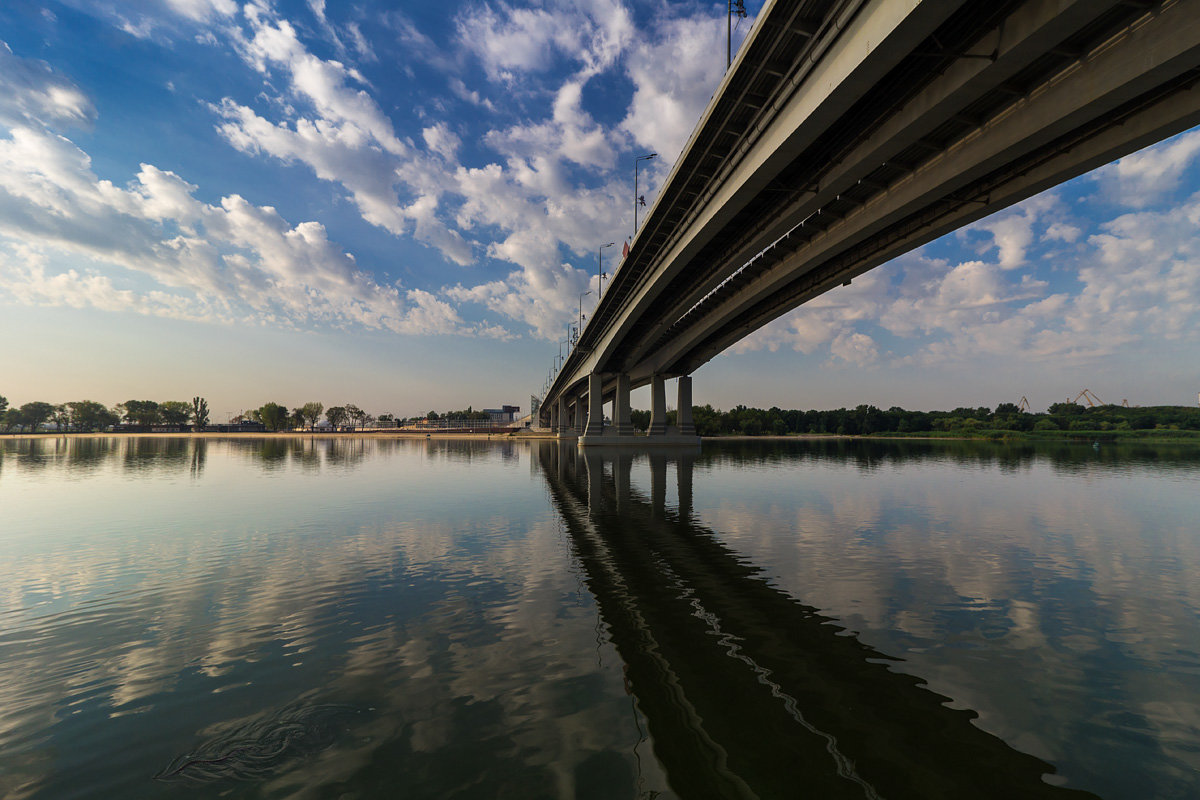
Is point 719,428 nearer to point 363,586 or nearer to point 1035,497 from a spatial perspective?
point 1035,497

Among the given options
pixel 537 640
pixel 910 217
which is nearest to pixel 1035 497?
pixel 910 217

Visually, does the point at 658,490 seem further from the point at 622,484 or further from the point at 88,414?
the point at 88,414

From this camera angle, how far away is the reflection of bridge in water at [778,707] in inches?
171

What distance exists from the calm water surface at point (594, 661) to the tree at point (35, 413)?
867 feet

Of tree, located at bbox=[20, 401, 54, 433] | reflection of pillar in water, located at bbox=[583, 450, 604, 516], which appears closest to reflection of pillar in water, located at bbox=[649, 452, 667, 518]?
reflection of pillar in water, located at bbox=[583, 450, 604, 516]

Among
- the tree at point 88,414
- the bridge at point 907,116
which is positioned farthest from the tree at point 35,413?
the bridge at point 907,116

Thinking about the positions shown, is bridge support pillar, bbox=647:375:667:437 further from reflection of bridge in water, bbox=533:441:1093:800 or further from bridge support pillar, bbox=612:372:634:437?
reflection of bridge in water, bbox=533:441:1093:800

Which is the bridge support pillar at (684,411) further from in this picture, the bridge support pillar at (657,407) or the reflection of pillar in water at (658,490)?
the reflection of pillar in water at (658,490)

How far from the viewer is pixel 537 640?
7.45 m

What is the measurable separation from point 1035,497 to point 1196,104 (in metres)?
16.3

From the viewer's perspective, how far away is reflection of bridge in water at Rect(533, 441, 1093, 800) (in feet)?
14.2

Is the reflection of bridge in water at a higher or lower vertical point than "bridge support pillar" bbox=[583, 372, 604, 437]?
lower

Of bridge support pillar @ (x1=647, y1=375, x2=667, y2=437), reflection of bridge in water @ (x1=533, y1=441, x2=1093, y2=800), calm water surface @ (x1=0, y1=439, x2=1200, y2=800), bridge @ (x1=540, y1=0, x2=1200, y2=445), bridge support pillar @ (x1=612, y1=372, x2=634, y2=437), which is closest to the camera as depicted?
reflection of bridge in water @ (x1=533, y1=441, x2=1093, y2=800)

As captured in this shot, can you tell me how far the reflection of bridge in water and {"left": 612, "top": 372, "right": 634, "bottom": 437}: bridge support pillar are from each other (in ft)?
233
